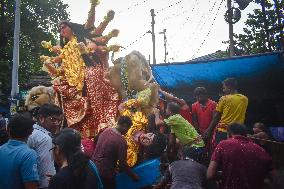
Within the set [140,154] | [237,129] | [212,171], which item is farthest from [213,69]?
[212,171]

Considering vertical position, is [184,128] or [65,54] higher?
[65,54]

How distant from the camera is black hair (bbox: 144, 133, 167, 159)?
5715 mm

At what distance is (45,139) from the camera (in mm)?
4012

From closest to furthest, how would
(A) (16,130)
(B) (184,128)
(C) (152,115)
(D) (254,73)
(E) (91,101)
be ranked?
(A) (16,130) → (B) (184,128) → (C) (152,115) → (E) (91,101) → (D) (254,73)

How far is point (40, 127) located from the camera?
4.20 metres

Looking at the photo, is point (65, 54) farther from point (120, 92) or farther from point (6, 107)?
point (6, 107)

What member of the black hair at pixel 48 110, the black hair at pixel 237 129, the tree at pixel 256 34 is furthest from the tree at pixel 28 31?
the black hair at pixel 237 129

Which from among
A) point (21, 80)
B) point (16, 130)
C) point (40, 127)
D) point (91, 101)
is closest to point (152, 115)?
point (91, 101)

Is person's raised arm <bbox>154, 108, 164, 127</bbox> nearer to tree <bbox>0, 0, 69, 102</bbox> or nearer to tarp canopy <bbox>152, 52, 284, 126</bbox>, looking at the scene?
tarp canopy <bbox>152, 52, 284, 126</bbox>

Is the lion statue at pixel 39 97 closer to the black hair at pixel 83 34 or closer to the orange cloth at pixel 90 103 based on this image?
the orange cloth at pixel 90 103

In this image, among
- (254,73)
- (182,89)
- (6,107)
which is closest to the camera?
(254,73)

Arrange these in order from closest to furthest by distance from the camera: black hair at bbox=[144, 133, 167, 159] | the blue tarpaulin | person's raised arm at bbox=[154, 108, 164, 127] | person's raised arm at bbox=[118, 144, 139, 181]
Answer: person's raised arm at bbox=[118, 144, 139, 181]
black hair at bbox=[144, 133, 167, 159]
person's raised arm at bbox=[154, 108, 164, 127]
the blue tarpaulin

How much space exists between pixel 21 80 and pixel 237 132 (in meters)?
18.9

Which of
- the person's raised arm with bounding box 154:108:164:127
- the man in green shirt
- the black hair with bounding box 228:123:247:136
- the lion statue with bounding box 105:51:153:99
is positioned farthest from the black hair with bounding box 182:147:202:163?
the lion statue with bounding box 105:51:153:99
